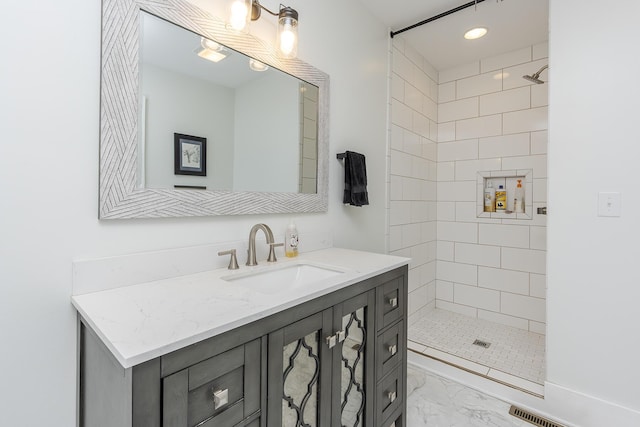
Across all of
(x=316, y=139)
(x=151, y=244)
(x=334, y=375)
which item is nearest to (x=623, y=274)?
(x=334, y=375)

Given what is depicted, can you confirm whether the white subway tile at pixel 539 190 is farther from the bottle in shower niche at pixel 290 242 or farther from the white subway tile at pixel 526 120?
the bottle in shower niche at pixel 290 242

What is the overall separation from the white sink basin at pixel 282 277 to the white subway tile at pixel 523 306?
2.18 metres

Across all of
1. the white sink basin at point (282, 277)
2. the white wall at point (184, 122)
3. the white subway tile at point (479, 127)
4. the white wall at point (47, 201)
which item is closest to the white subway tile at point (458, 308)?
the white subway tile at point (479, 127)

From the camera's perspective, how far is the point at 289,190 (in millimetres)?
1571

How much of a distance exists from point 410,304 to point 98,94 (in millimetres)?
2521

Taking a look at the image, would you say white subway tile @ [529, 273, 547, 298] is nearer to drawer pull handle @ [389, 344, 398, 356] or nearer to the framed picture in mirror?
drawer pull handle @ [389, 344, 398, 356]

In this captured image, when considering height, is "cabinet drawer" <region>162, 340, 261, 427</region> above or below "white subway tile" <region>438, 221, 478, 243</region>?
below

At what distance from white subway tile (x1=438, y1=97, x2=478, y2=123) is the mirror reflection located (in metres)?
1.88

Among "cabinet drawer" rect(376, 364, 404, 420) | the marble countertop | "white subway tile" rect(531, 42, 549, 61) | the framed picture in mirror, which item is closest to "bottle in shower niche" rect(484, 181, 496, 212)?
"white subway tile" rect(531, 42, 549, 61)

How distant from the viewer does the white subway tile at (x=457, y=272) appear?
9.57ft

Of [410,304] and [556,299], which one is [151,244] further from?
[410,304]

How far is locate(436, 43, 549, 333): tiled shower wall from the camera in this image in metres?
2.57

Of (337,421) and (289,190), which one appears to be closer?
(337,421)


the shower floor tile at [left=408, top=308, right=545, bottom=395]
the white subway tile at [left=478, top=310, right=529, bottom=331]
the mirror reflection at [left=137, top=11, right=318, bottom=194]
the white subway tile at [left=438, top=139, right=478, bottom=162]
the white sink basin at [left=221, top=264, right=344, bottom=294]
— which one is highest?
the white subway tile at [left=438, top=139, right=478, bottom=162]
